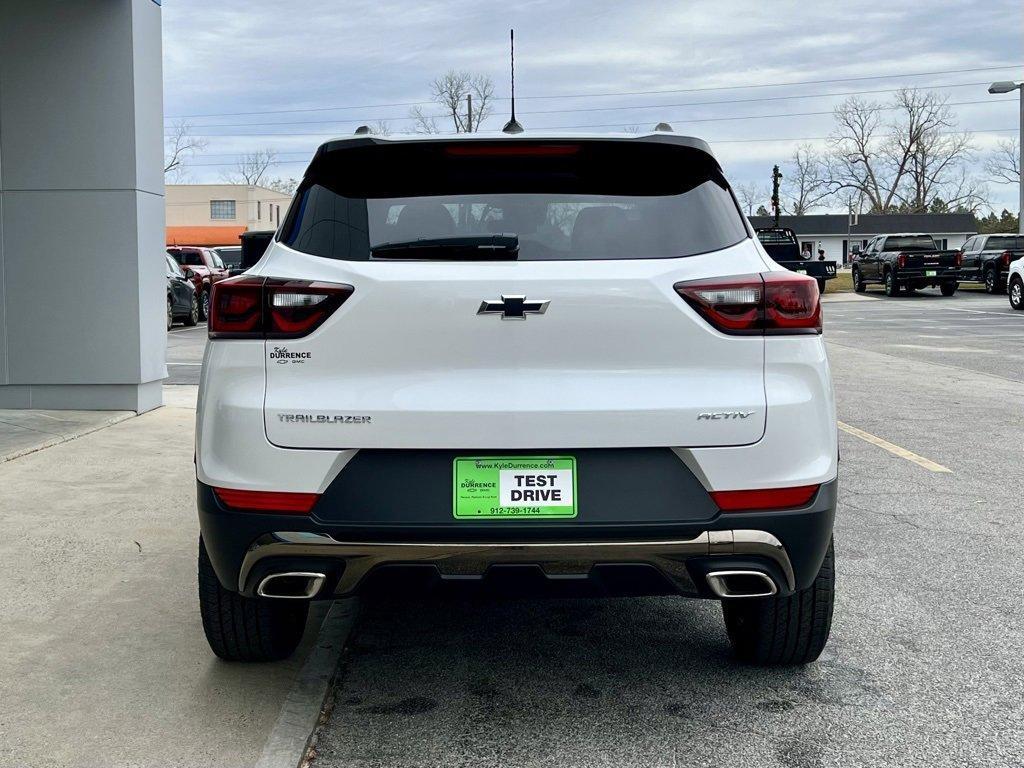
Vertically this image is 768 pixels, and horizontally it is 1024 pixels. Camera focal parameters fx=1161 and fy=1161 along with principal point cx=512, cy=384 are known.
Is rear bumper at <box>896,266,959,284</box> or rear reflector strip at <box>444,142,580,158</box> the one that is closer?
rear reflector strip at <box>444,142,580,158</box>

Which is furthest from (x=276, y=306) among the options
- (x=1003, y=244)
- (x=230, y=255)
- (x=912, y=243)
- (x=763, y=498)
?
(x=1003, y=244)

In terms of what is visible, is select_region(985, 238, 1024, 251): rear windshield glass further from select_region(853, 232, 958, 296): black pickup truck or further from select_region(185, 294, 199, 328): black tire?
select_region(185, 294, 199, 328): black tire

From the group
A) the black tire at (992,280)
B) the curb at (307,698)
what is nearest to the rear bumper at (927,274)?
the black tire at (992,280)

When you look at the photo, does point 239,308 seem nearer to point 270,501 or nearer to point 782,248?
point 270,501

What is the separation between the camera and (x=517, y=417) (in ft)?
10.5

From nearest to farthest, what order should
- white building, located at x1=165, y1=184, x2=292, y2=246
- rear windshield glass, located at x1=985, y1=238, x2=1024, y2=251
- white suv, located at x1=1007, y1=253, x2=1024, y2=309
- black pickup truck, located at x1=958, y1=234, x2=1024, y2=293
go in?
1. white suv, located at x1=1007, y1=253, x2=1024, y2=309
2. black pickup truck, located at x1=958, y1=234, x2=1024, y2=293
3. rear windshield glass, located at x1=985, y1=238, x2=1024, y2=251
4. white building, located at x1=165, y1=184, x2=292, y2=246

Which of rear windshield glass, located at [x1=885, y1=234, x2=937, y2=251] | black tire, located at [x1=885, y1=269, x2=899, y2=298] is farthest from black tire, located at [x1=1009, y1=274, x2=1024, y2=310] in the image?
rear windshield glass, located at [x1=885, y1=234, x2=937, y2=251]

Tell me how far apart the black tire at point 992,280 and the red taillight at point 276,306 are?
129ft

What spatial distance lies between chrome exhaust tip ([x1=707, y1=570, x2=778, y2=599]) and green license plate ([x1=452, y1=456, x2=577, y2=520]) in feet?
1.54

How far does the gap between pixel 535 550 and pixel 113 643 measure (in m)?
1.81

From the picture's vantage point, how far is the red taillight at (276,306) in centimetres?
324

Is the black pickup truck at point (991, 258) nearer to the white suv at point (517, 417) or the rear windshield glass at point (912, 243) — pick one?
the rear windshield glass at point (912, 243)

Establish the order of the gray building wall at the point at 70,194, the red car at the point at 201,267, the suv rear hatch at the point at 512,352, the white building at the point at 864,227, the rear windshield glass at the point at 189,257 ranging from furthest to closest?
1. the white building at the point at 864,227
2. the rear windshield glass at the point at 189,257
3. the red car at the point at 201,267
4. the gray building wall at the point at 70,194
5. the suv rear hatch at the point at 512,352

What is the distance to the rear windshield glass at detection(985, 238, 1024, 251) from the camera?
39.7 metres
